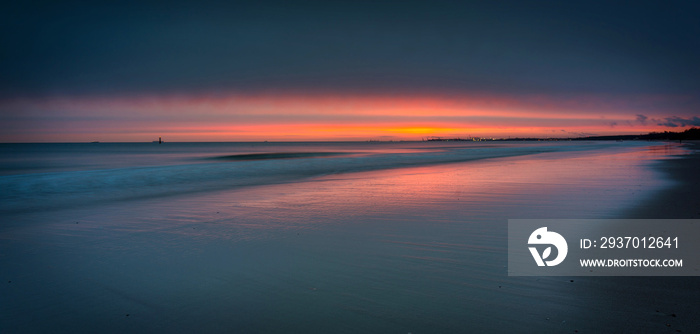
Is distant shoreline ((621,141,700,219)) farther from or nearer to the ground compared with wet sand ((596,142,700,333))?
farther from the ground

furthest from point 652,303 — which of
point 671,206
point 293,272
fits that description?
point 671,206

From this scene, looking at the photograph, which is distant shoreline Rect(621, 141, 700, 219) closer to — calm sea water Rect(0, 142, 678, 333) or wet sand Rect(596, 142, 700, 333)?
calm sea water Rect(0, 142, 678, 333)

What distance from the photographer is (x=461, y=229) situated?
711cm

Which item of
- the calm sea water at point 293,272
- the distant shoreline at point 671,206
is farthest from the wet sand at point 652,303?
the distant shoreline at point 671,206

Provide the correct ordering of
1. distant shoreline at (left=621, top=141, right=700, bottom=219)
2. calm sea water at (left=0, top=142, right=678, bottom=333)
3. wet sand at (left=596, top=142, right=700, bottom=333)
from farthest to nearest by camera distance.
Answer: distant shoreline at (left=621, top=141, right=700, bottom=219) → calm sea water at (left=0, top=142, right=678, bottom=333) → wet sand at (left=596, top=142, right=700, bottom=333)

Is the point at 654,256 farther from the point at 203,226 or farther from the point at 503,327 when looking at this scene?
the point at 203,226

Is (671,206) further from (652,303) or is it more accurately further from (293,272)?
(293,272)

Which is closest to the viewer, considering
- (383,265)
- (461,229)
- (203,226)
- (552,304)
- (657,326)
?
(657,326)

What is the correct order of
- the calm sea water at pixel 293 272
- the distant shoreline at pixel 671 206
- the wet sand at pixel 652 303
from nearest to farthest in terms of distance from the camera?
the wet sand at pixel 652 303 < the calm sea water at pixel 293 272 < the distant shoreline at pixel 671 206

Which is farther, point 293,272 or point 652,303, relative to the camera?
point 293,272

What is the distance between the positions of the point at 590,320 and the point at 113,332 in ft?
14.4

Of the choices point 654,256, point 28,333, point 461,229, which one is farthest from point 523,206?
point 28,333

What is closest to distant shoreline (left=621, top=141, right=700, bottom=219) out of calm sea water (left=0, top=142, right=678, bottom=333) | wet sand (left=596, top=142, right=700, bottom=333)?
calm sea water (left=0, top=142, right=678, bottom=333)

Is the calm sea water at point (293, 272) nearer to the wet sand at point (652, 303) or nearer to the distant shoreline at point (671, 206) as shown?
the wet sand at point (652, 303)
